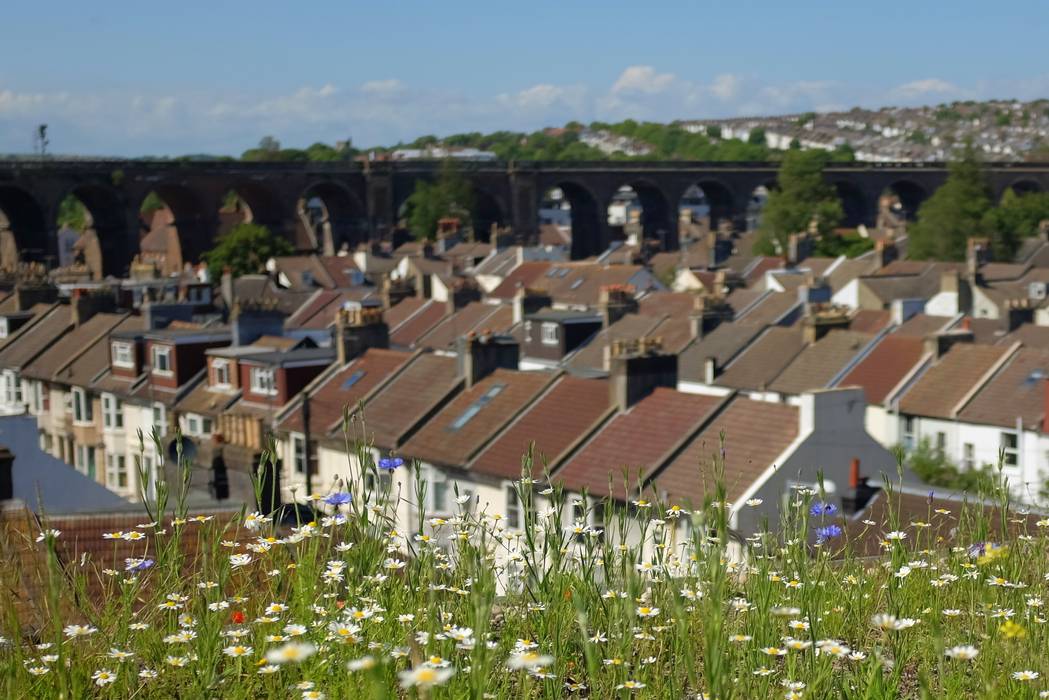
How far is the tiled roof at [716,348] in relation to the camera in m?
33.6

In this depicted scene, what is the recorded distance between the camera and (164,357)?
3097 cm

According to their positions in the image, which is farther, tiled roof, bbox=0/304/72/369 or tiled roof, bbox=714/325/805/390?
tiled roof, bbox=0/304/72/369

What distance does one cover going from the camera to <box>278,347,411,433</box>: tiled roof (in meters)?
25.4

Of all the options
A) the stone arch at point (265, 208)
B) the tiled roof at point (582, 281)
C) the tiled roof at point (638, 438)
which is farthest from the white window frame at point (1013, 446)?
the stone arch at point (265, 208)

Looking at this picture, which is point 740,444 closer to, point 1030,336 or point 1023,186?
point 1030,336

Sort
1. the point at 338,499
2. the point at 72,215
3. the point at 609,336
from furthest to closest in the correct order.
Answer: the point at 72,215 → the point at 609,336 → the point at 338,499

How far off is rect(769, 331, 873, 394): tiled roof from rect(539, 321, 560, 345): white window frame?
665 centimetres

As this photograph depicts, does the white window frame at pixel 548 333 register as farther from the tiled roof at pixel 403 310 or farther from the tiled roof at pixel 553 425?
the tiled roof at pixel 553 425

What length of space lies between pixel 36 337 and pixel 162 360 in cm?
928

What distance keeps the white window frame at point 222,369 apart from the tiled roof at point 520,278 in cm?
2809

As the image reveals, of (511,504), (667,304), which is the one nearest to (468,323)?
(667,304)

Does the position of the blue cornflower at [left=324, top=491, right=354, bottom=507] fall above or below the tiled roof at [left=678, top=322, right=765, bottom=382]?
above

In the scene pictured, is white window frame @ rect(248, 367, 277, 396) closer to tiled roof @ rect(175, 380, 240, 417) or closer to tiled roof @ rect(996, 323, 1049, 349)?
tiled roof @ rect(175, 380, 240, 417)

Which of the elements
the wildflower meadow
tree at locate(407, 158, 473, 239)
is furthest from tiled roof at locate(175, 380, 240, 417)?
tree at locate(407, 158, 473, 239)
